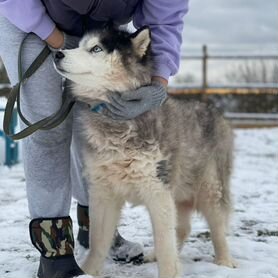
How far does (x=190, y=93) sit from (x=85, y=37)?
10.1 m

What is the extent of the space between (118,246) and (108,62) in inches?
48.1

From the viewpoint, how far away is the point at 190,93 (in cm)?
1275

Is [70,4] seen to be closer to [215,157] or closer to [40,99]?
[40,99]

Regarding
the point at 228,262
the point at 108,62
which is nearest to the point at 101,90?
the point at 108,62

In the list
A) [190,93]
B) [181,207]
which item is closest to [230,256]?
[181,207]

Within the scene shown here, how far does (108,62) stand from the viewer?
110 inches

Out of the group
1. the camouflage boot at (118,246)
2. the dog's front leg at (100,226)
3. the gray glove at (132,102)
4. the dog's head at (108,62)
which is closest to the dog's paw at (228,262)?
the camouflage boot at (118,246)

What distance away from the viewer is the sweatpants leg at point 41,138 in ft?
8.97

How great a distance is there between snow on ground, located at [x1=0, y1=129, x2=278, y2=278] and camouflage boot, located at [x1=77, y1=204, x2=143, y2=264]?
2.9 inches

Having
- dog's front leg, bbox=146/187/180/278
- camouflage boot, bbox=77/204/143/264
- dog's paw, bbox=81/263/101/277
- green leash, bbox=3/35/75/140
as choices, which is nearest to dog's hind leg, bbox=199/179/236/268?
camouflage boot, bbox=77/204/143/264

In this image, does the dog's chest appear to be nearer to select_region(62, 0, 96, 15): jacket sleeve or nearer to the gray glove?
the gray glove

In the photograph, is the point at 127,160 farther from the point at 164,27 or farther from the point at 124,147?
the point at 164,27

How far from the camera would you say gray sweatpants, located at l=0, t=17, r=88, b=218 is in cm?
273

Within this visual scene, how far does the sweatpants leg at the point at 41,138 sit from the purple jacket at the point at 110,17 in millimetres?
120
